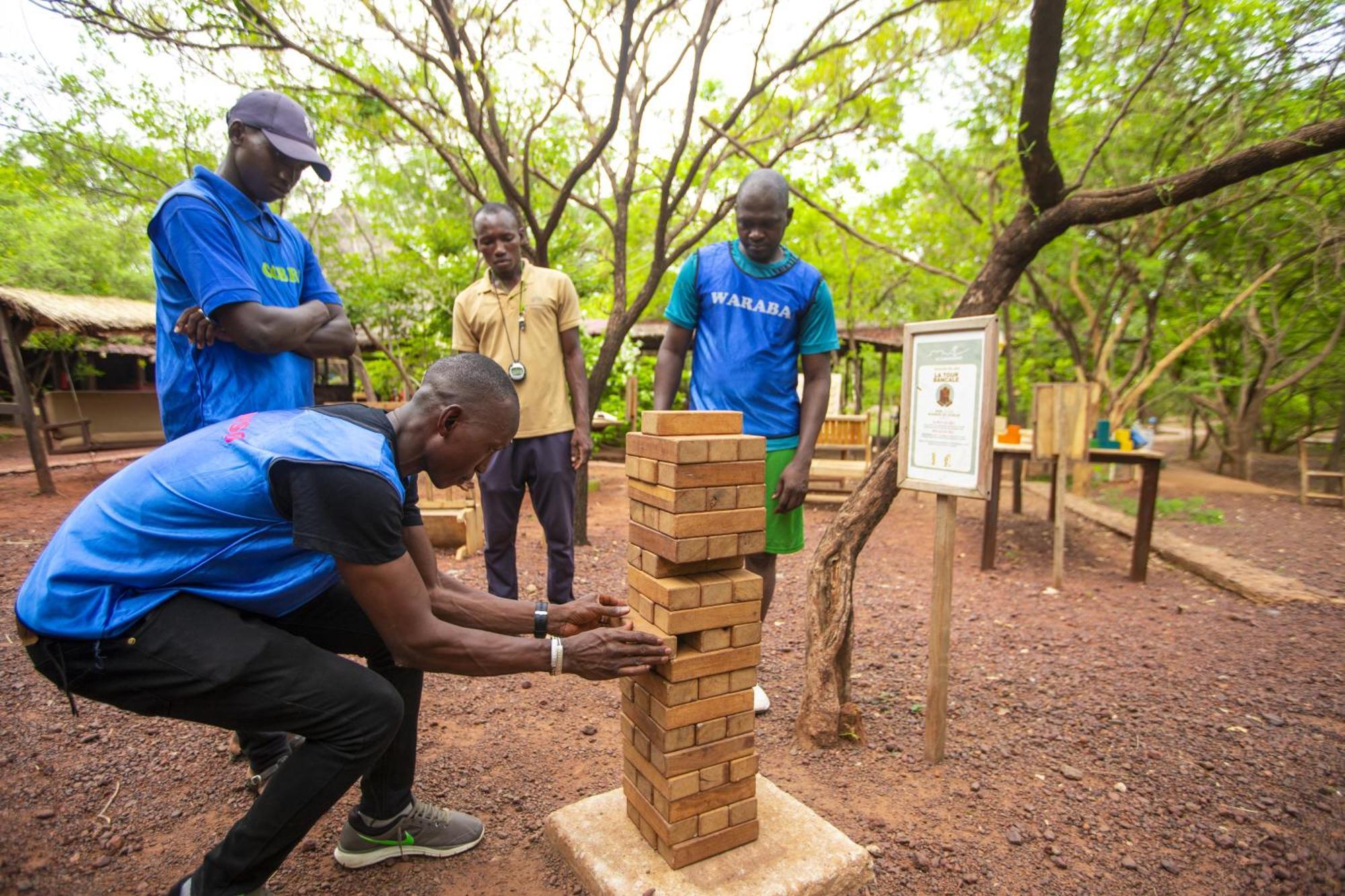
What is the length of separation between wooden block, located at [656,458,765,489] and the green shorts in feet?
3.04

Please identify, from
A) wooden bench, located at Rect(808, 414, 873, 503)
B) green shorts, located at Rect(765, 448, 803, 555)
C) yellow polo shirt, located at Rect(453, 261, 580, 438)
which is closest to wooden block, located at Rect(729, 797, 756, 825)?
green shorts, located at Rect(765, 448, 803, 555)

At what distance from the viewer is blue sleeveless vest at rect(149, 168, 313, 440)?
2320 mm

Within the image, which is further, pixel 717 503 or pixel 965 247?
pixel 965 247

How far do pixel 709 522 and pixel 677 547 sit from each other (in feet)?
0.42

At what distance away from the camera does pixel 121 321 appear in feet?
33.5

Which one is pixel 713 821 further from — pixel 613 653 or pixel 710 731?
pixel 613 653

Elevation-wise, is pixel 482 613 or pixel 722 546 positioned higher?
pixel 722 546

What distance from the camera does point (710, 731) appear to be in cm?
210

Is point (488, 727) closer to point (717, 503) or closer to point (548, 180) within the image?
point (717, 503)

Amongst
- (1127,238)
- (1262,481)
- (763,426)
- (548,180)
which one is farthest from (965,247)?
(763,426)

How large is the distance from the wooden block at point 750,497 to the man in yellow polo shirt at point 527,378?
6.03 ft

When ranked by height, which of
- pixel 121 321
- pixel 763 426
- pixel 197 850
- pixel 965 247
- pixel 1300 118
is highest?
pixel 965 247

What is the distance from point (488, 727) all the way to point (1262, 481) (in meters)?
14.7

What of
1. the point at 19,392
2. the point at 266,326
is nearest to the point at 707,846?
the point at 266,326
